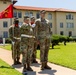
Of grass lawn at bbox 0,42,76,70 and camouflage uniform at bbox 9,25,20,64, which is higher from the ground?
camouflage uniform at bbox 9,25,20,64

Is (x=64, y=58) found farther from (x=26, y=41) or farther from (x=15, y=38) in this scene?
(x=26, y=41)

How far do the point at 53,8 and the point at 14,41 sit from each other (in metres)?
55.0

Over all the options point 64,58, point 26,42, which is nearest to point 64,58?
point 64,58

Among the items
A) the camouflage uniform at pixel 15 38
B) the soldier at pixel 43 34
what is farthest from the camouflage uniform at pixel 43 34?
the camouflage uniform at pixel 15 38

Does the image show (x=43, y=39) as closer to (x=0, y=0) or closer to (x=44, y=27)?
(x=44, y=27)

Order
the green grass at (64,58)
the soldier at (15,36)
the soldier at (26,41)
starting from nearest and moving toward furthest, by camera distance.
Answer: the soldier at (26,41), the green grass at (64,58), the soldier at (15,36)

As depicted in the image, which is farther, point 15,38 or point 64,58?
point 64,58

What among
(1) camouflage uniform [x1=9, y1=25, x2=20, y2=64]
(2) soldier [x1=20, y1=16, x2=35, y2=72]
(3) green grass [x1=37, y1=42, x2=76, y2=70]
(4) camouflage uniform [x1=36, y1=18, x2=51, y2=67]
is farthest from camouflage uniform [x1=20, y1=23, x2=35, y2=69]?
(1) camouflage uniform [x1=9, y1=25, x2=20, y2=64]

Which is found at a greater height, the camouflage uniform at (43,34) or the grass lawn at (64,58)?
the camouflage uniform at (43,34)

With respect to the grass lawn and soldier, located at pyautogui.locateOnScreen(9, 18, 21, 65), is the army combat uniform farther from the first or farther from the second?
the grass lawn

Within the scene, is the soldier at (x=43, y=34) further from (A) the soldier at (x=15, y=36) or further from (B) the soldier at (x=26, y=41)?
(A) the soldier at (x=15, y=36)

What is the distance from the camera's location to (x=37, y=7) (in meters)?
64.0

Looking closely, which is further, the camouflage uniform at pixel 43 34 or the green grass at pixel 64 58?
the green grass at pixel 64 58

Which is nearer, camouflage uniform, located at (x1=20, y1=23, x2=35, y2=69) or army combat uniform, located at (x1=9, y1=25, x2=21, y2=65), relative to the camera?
camouflage uniform, located at (x1=20, y1=23, x2=35, y2=69)
